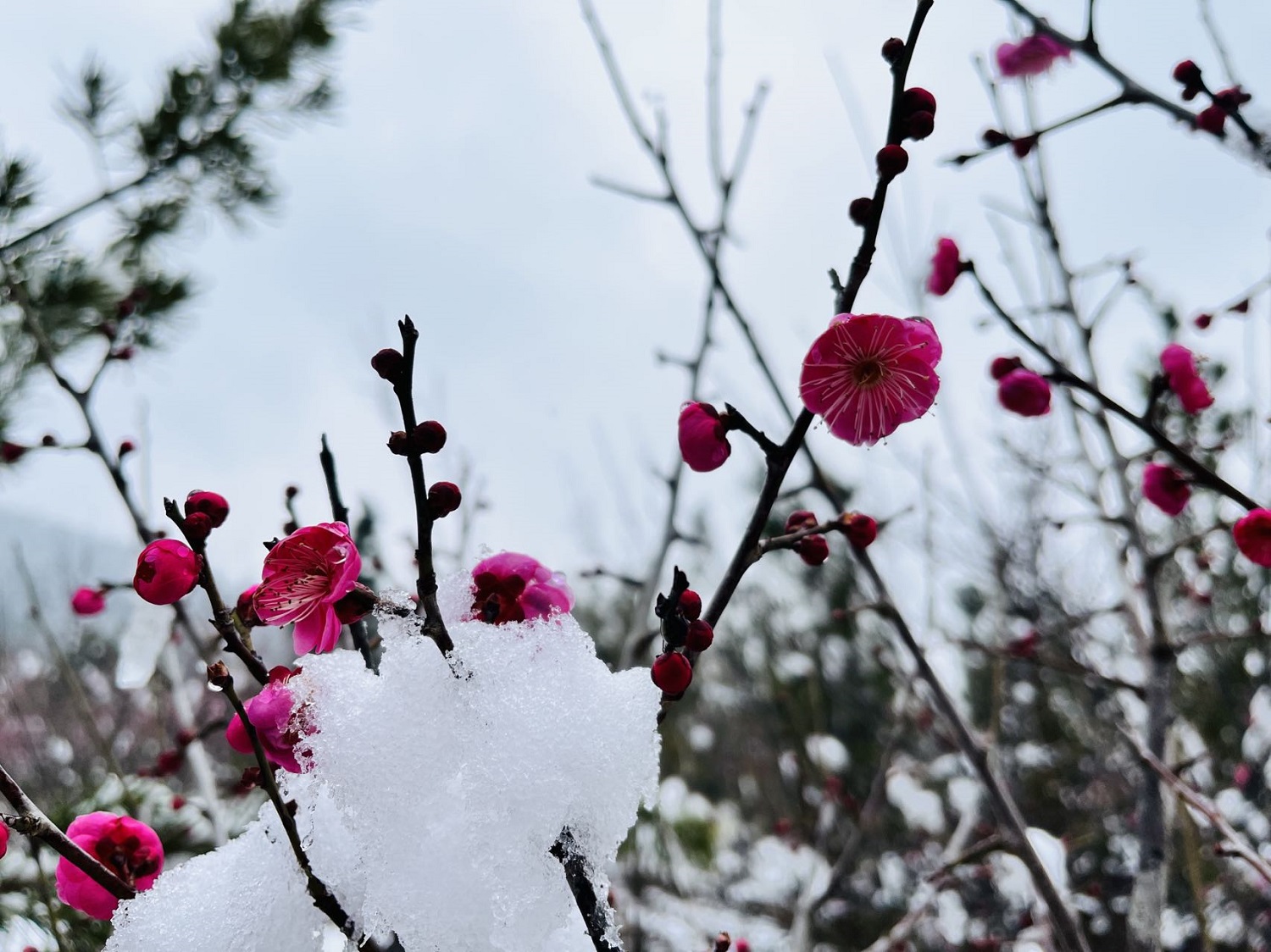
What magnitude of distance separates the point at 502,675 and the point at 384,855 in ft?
0.53

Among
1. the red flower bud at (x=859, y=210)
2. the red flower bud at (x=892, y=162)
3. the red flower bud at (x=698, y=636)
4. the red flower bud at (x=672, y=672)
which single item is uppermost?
the red flower bud at (x=859, y=210)

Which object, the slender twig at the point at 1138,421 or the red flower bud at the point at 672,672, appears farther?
the slender twig at the point at 1138,421

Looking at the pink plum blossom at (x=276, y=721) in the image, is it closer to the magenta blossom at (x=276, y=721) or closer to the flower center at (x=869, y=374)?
the magenta blossom at (x=276, y=721)

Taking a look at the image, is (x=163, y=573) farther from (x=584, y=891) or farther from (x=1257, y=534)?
(x=1257, y=534)

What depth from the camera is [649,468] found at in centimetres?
205

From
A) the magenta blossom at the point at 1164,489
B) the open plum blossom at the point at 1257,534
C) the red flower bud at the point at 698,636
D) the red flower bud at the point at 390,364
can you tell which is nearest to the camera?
the red flower bud at the point at 390,364

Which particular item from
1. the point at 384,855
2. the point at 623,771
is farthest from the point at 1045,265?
the point at 384,855

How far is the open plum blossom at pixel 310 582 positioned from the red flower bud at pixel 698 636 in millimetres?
294

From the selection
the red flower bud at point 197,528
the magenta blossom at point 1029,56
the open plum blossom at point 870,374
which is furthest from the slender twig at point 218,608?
the magenta blossom at point 1029,56

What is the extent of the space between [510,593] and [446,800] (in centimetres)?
20

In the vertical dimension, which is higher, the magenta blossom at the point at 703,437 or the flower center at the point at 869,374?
the flower center at the point at 869,374

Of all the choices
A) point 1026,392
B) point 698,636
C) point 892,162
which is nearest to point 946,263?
point 1026,392

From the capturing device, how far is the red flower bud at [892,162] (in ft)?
2.70

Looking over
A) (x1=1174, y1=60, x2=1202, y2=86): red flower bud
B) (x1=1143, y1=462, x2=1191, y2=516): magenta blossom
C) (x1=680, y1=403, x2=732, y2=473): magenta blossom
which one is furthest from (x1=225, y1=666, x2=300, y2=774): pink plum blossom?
(x1=1174, y1=60, x2=1202, y2=86): red flower bud
